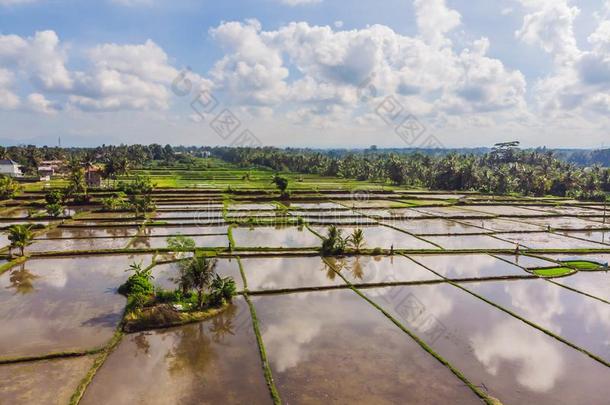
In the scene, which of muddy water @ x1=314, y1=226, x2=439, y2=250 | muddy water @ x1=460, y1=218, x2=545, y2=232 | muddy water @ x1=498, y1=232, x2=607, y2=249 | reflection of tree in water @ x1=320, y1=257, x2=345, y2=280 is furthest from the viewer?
muddy water @ x1=460, y1=218, x2=545, y2=232

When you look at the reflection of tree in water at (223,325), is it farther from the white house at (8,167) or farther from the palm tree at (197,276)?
the white house at (8,167)

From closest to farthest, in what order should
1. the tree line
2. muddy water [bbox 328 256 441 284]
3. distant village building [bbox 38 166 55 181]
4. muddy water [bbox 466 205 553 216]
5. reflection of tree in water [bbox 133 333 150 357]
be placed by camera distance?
1. reflection of tree in water [bbox 133 333 150 357]
2. muddy water [bbox 328 256 441 284]
3. muddy water [bbox 466 205 553 216]
4. the tree line
5. distant village building [bbox 38 166 55 181]

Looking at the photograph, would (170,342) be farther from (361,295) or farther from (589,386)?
(589,386)

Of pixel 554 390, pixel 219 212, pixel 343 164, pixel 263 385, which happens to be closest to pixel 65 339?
pixel 263 385

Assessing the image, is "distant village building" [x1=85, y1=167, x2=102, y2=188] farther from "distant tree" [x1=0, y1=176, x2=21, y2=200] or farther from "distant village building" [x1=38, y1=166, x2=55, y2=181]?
"distant village building" [x1=38, y1=166, x2=55, y2=181]

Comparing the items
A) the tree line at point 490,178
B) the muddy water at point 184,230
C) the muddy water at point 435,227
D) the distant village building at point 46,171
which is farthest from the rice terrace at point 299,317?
the distant village building at point 46,171

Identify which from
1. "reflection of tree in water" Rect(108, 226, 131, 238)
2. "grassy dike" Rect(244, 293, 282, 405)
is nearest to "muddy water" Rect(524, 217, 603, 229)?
"grassy dike" Rect(244, 293, 282, 405)

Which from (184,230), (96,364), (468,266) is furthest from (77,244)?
(468,266)
